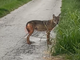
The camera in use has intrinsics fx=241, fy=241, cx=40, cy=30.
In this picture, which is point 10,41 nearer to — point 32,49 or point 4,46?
point 4,46

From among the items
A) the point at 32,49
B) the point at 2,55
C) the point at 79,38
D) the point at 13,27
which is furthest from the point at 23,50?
the point at 13,27

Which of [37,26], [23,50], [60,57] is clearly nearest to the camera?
[60,57]

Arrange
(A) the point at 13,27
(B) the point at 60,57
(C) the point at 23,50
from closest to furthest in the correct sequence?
(B) the point at 60,57 → (C) the point at 23,50 → (A) the point at 13,27

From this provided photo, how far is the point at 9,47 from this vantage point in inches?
312

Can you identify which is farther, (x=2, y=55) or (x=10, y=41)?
(x=10, y=41)

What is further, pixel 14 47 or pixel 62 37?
pixel 14 47

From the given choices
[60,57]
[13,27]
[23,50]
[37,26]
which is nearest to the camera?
[60,57]

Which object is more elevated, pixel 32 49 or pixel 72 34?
pixel 72 34

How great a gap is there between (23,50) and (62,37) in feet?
4.41

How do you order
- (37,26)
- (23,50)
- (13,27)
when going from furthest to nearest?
(13,27)
(37,26)
(23,50)

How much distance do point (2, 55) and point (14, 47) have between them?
874 millimetres

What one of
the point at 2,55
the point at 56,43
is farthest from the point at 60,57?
the point at 2,55

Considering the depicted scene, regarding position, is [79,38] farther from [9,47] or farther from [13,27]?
[13,27]

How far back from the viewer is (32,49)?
7742 millimetres
